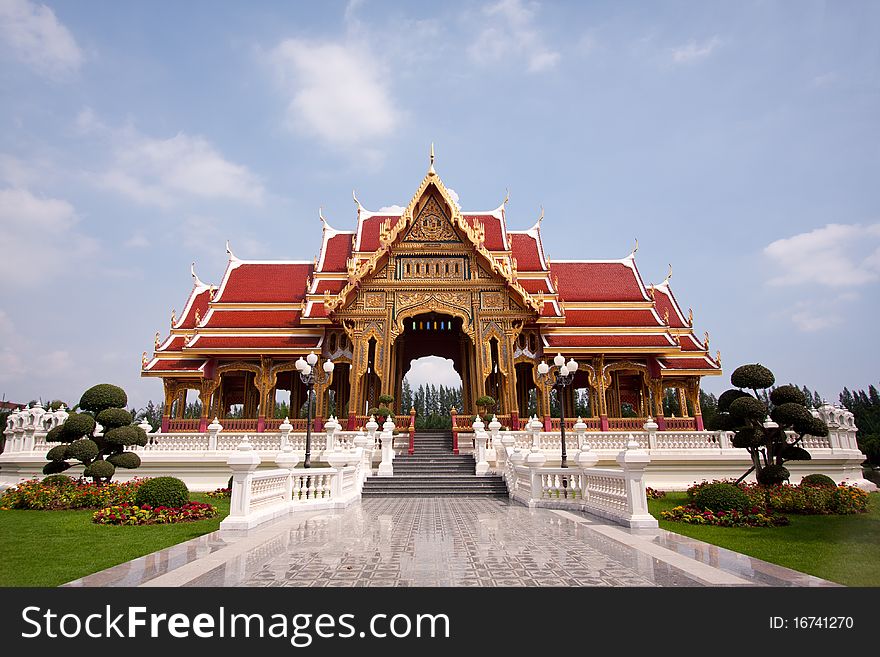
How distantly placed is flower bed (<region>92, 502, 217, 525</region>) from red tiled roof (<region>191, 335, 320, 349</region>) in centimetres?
1079

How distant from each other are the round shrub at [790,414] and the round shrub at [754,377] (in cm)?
82

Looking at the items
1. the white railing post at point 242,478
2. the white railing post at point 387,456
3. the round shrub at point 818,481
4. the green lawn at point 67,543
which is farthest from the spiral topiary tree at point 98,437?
the round shrub at point 818,481

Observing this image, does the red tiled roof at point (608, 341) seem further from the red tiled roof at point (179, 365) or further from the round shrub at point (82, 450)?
the round shrub at point (82, 450)

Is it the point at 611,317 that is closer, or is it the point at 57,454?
the point at 57,454

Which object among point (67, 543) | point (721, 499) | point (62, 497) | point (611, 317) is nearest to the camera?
point (67, 543)

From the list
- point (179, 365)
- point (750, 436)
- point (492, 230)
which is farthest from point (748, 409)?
point (179, 365)

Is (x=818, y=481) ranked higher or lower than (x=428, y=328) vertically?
lower

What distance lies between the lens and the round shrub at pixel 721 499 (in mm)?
9277

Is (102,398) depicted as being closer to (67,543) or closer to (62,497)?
(62,497)

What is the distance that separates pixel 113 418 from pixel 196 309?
10.8 meters

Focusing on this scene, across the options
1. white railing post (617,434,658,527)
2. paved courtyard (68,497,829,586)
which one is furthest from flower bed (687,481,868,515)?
paved courtyard (68,497,829,586)

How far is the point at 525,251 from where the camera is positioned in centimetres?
2433
